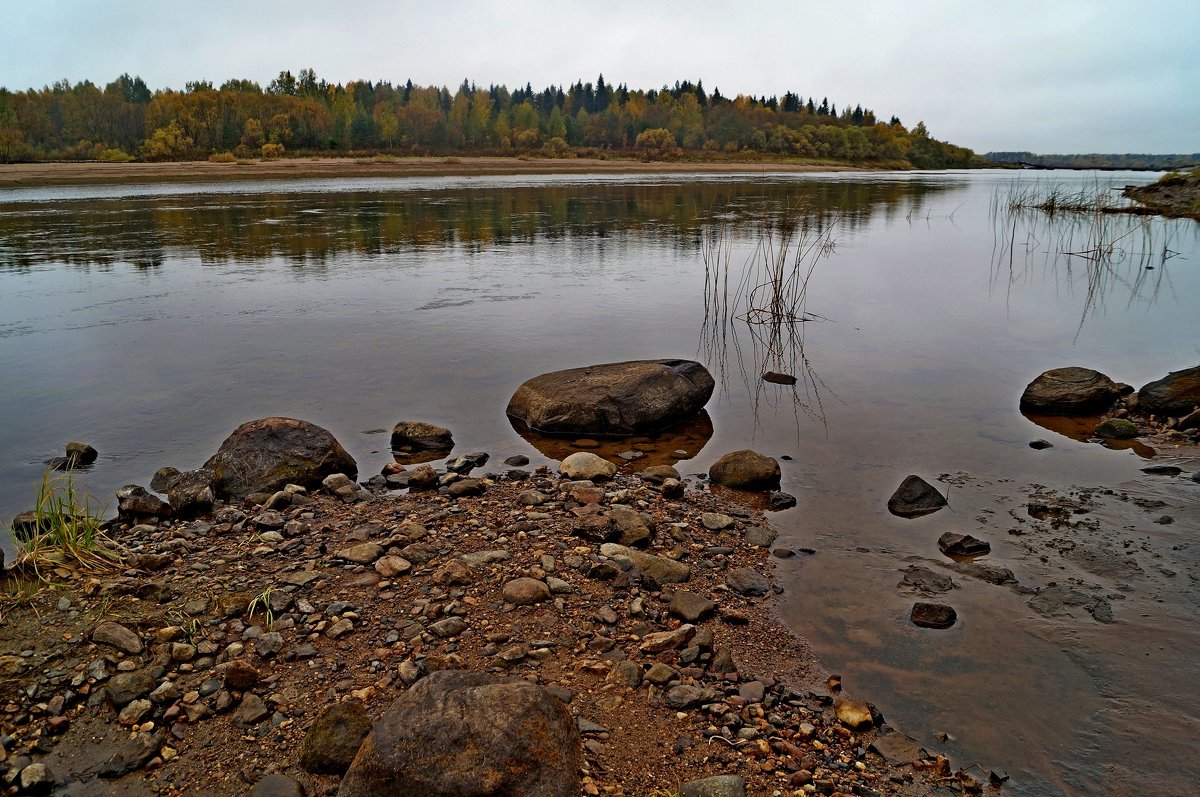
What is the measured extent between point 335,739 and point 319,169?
84611 millimetres

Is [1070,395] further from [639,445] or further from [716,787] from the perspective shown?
[716,787]

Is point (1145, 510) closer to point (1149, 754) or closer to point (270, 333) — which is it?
point (1149, 754)

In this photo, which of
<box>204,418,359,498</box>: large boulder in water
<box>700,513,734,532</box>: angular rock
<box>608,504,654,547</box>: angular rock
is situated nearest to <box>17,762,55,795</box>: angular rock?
<box>204,418,359,498</box>: large boulder in water

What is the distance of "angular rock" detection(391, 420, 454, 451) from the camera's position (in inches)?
318

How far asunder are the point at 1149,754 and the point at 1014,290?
48.8 ft

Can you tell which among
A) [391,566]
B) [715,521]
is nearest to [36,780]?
[391,566]

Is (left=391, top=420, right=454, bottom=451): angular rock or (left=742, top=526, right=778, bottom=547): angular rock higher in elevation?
(left=391, top=420, right=454, bottom=451): angular rock

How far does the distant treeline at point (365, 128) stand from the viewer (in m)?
94.6

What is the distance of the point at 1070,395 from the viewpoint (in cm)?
891

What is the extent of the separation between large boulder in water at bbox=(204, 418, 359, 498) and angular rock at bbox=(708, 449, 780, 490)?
344cm

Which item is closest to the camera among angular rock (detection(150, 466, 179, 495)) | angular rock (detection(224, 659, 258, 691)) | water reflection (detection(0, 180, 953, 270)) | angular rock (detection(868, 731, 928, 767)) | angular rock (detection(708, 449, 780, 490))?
angular rock (detection(868, 731, 928, 767))

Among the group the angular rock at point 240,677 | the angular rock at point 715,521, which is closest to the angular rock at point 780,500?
the angular rock at point 715,521

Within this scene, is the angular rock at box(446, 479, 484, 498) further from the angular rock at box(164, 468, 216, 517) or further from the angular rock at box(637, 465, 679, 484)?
the angular rock at box(164, 468, 216, 517)

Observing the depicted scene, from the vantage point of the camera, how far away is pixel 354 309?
47.9 feet
